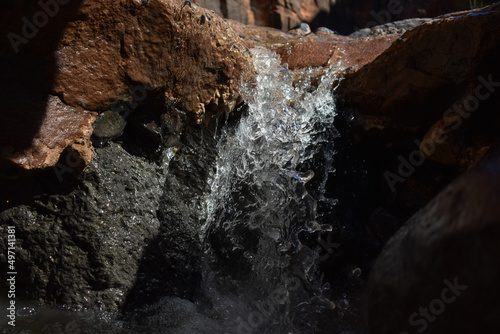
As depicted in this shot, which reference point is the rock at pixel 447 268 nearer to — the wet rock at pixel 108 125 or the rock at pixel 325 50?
the wet rock at pixel 108 125

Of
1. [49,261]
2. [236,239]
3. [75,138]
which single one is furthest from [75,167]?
[236,239]

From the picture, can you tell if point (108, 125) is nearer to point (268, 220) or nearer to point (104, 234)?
point (104, 234)

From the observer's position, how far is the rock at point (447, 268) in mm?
717

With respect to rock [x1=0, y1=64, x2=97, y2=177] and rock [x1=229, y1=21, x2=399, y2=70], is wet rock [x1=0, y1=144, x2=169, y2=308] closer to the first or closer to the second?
rock [x1=0, y1=64, x2=97, y2=177]

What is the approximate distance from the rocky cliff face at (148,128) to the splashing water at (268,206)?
0.43 ft

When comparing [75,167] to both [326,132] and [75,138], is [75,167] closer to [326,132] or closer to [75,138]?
[75,138]

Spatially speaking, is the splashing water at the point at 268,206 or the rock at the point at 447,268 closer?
the rock at the point at 447,268

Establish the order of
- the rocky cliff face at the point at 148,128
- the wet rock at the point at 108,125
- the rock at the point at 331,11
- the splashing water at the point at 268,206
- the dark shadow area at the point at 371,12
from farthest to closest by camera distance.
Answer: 1. the dark shadow area at the point at 371,12
2. the rock at the point at 331,11
3. the splashing water at the point at 268,206
4. the wet rock at the point at 108,125
5. the rocky cliff face at the point at 148,128

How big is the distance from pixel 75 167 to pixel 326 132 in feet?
5.65

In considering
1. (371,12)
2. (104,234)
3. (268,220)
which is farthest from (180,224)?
(371,12)

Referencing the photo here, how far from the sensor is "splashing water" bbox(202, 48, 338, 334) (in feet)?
7.40

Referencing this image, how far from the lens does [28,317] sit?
5.59 ft

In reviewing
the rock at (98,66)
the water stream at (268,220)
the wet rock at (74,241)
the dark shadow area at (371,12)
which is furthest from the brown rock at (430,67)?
the dark shadow area at (371,12)

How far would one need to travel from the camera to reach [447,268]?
81 centimetres
